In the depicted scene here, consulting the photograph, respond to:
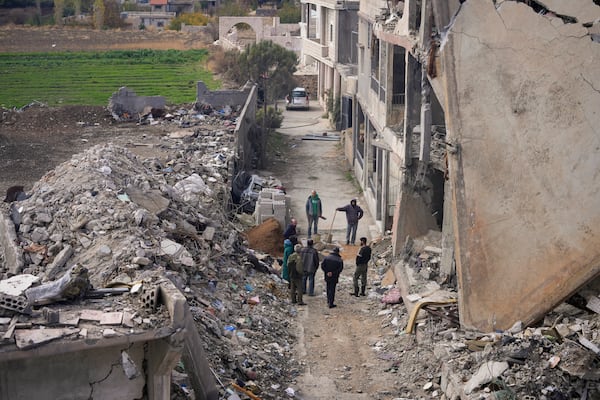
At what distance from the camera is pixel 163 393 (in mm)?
9070

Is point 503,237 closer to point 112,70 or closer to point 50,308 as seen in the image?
point 50,308

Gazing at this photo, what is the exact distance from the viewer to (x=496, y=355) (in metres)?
10.8

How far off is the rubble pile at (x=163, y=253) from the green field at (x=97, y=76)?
2354 centimetres

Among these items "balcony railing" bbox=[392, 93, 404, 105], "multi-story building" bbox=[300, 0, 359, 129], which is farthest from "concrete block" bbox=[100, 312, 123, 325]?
"multi-story building" bbox=[300, 0, 359, 129]

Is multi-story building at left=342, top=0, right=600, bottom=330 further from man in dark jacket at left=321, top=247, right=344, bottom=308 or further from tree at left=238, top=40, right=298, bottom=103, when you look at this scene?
tree at left=238, top=40, right=298, bottom=103

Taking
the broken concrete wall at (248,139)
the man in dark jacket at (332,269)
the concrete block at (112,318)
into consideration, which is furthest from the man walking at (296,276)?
the broken concrete wall at (248,139)

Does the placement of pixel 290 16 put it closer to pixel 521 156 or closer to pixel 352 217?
pixel 352 217

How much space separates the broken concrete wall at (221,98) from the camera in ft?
101

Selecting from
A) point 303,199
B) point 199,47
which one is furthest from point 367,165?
point 199,47

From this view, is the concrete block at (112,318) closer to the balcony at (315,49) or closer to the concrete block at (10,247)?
the concrete block at (10,247)

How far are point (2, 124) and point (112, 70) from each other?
71.3 feet

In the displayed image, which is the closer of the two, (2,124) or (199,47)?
(2,124)

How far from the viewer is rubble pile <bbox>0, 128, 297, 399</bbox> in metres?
11.7

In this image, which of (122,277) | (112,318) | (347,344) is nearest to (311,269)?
A: (347,344)
